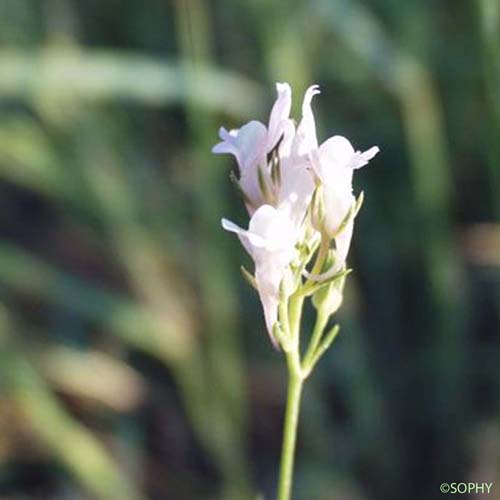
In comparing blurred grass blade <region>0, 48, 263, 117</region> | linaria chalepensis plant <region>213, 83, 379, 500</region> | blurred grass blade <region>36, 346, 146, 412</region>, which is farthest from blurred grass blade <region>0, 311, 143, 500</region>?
linaria chalepensis plant <region>213, 83, 379, 500</region>

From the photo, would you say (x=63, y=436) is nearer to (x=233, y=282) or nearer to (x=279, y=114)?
(x=233, y=282)

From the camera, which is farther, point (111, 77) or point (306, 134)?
point (111, 77)

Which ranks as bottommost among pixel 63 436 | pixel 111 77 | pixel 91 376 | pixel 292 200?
pixel 63 436

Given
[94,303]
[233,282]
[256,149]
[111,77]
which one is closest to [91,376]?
[94,303]

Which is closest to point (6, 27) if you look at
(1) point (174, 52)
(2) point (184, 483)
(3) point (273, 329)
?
(1) point (174, 52)

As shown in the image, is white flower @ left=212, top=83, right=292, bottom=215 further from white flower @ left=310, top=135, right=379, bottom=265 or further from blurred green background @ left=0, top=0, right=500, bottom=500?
blurred green background @ left=0, top=0, right=500, bottom=500

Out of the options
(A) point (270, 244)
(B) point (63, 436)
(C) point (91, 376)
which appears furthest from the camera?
(C) point (91, 376)

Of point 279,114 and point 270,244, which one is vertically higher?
point 279,114

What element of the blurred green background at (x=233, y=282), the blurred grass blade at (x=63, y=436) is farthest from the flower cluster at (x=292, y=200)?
the blurred grass blade at (x=63, y=436)

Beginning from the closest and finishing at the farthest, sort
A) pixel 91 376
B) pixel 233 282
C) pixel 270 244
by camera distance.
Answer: pixel 270 244
pixel 91 376
pixel 233 282
